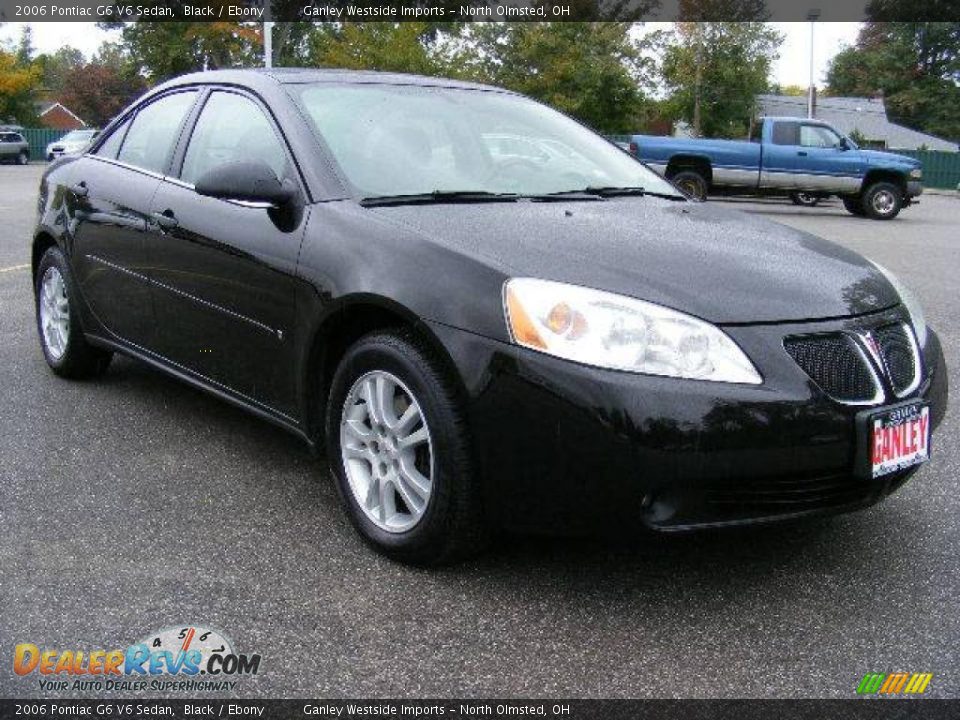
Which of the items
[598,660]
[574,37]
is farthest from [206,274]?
[574,37]

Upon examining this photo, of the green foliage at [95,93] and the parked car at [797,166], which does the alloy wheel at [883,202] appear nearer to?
the parked car at [797,166]

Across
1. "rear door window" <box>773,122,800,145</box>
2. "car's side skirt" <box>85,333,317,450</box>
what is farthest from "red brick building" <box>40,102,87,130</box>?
"car's side skirt" <box>85,333,317,450</box>

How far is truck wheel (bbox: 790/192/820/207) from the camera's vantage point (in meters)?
21.0

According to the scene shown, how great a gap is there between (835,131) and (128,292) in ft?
61.7

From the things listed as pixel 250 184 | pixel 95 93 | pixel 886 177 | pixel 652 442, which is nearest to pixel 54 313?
pixel 250 184

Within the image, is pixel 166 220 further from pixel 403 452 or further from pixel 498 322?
pixel 498 322


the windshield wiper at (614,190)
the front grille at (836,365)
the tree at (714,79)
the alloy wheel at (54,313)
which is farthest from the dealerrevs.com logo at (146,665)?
the tree at (714,79)

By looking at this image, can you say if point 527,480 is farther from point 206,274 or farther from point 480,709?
point 206,274

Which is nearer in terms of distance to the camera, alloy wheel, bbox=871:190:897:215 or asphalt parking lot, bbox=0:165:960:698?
asphalt parking lot, bbox=0:165:960:698

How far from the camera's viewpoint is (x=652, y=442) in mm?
2654

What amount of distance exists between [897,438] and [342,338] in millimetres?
1664

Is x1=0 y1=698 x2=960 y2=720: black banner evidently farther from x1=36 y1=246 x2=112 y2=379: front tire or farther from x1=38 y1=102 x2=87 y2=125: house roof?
x1=38 y1=102 x2=87 y2=125: house roof

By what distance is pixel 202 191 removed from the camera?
360cm

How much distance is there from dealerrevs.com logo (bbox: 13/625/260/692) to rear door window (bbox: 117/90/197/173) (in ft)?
7.62
